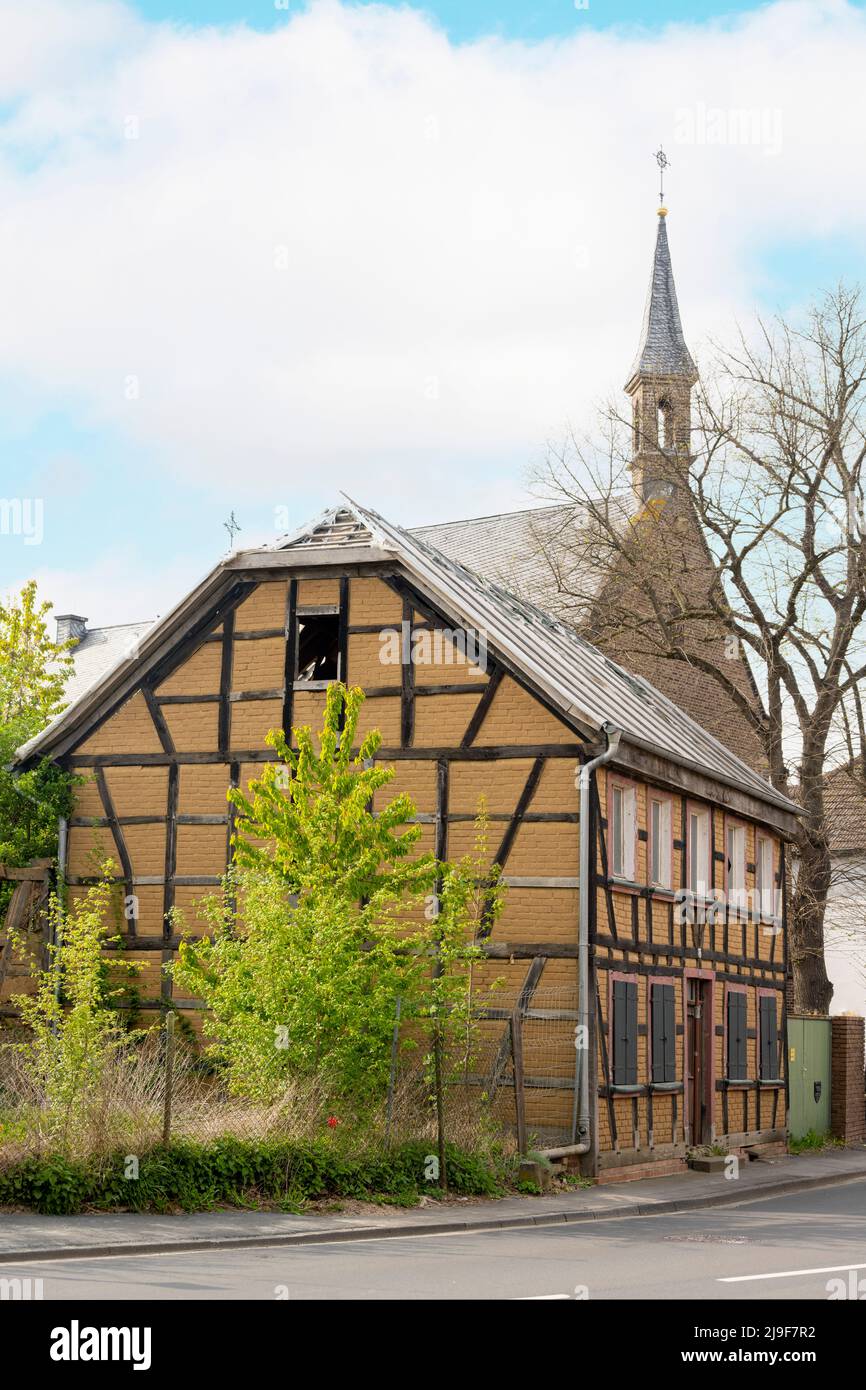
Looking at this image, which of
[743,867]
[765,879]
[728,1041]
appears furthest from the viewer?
[765,879]

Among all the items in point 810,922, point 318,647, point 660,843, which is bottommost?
point 810,922

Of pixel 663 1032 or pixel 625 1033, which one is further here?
pixel 663 1032

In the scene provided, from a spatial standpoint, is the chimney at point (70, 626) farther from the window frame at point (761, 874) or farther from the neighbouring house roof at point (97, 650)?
the window frame at point (761, 874)

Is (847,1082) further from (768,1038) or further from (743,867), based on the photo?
(743,867)

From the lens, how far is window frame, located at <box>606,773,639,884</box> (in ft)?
70.5

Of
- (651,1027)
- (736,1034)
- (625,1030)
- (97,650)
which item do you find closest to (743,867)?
(736,1034)

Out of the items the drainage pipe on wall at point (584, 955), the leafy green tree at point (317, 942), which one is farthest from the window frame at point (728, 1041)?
the leafy green tree at point (317, 942)

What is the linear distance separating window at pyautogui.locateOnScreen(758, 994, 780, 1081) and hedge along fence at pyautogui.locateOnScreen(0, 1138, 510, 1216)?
1065cm

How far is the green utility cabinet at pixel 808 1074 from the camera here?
29000 millimetres

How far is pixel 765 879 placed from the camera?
2822 centimetres

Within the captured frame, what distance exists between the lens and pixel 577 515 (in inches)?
1353

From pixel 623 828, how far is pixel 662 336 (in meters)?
25.8

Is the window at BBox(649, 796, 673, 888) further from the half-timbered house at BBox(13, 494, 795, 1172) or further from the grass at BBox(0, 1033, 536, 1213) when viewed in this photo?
the grass at BBox(0, 1033, 536, 1213)
